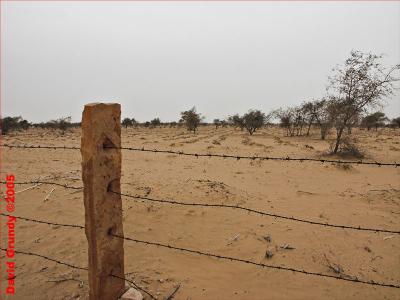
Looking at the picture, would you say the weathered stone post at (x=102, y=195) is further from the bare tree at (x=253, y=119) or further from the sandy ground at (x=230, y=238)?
the bare tree at (x=253, y=119)

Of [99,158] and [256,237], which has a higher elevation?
[99,158]

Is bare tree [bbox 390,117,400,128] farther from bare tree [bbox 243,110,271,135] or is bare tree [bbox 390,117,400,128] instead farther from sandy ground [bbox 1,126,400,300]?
sandy ground [bbox 1,126,400,300]

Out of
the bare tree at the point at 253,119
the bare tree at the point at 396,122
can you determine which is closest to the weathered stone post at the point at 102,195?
the bare tree at the point at 253,119

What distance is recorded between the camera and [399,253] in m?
5.31

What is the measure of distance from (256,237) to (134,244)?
2115 mm

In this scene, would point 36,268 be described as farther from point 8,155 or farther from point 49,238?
point 8,155

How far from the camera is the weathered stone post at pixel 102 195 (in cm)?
279

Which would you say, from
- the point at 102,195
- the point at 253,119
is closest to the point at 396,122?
the point at 253,119

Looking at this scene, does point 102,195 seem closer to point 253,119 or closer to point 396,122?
point 253,119

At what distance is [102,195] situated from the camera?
292 cm

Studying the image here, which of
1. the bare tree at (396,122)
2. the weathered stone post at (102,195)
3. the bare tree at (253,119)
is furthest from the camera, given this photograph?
the bare tree at (396,122)

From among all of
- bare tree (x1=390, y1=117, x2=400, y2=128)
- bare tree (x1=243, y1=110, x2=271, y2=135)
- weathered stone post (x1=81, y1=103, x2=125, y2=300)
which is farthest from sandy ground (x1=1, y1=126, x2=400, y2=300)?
bare tree (x1=390, y1=117, x2=400, y2=128)

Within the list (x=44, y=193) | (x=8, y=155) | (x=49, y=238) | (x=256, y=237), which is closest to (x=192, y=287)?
(x=256, y=237)

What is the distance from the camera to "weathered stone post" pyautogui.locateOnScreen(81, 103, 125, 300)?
2.79 meters
